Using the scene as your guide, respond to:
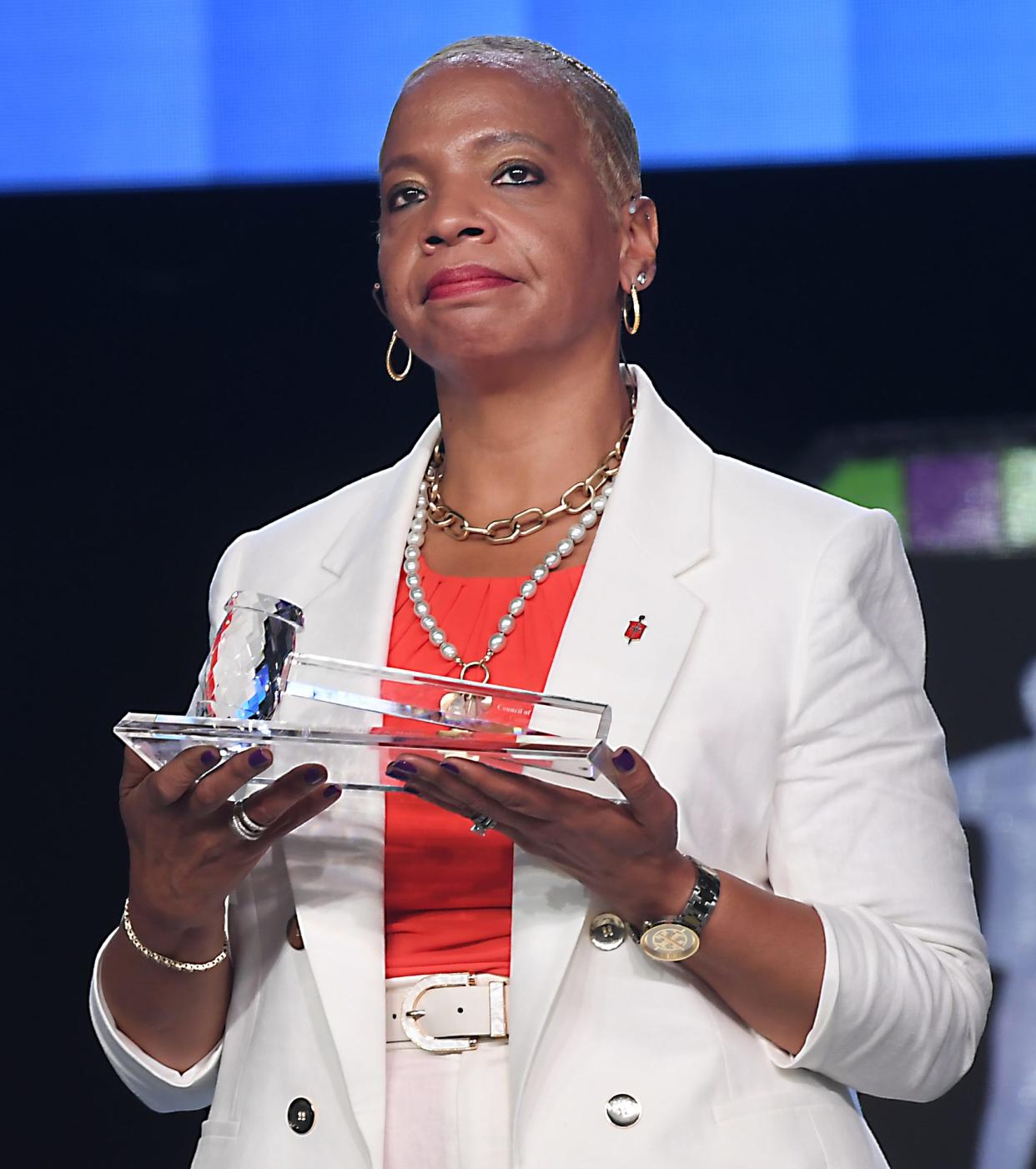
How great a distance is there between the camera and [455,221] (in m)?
1.74

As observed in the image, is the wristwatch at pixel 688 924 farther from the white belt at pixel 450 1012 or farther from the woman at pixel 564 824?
the white belt at pixel 450 1012

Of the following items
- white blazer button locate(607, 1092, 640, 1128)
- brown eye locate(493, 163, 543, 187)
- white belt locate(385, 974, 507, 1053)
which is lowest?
white blazer button locate(607, 1092, 640, 1128)

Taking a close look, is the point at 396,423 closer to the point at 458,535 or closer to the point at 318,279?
the point at 318,279

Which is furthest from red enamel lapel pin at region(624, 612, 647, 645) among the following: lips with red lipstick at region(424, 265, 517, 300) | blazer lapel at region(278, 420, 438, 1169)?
lips with red lipstick at region(424, 265, 517, 300)

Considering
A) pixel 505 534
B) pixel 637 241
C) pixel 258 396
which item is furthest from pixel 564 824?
pixel 258 396

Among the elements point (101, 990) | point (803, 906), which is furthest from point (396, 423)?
point (803, 906)

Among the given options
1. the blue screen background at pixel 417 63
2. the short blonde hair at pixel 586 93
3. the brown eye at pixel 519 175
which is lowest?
the brown eye at pixel 519 175

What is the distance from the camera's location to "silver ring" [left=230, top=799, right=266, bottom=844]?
1434 millimetres

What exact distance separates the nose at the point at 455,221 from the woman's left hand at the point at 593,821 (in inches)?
24.6

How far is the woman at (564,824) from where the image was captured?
1465 millimetres

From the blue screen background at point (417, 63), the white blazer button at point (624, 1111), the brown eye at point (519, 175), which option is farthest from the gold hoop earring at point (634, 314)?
the blue screen background at point (417, 63)

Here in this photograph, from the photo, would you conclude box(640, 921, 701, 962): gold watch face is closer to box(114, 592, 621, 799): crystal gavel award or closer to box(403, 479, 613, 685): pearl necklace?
box(114, 592, 621, 799): crystal gavel award

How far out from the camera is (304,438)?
2.94 m

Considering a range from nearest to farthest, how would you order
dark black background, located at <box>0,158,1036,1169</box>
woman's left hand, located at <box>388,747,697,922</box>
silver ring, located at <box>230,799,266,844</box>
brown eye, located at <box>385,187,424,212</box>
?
→ woman's left hand, located at <box>388,747,697,922</box> < silver ring, located at <box>230,799,266,844</box> < brown eye, located at <box>385,187,424,212</box> < dark black background, located at <box>0,158,1036,1169</box>
